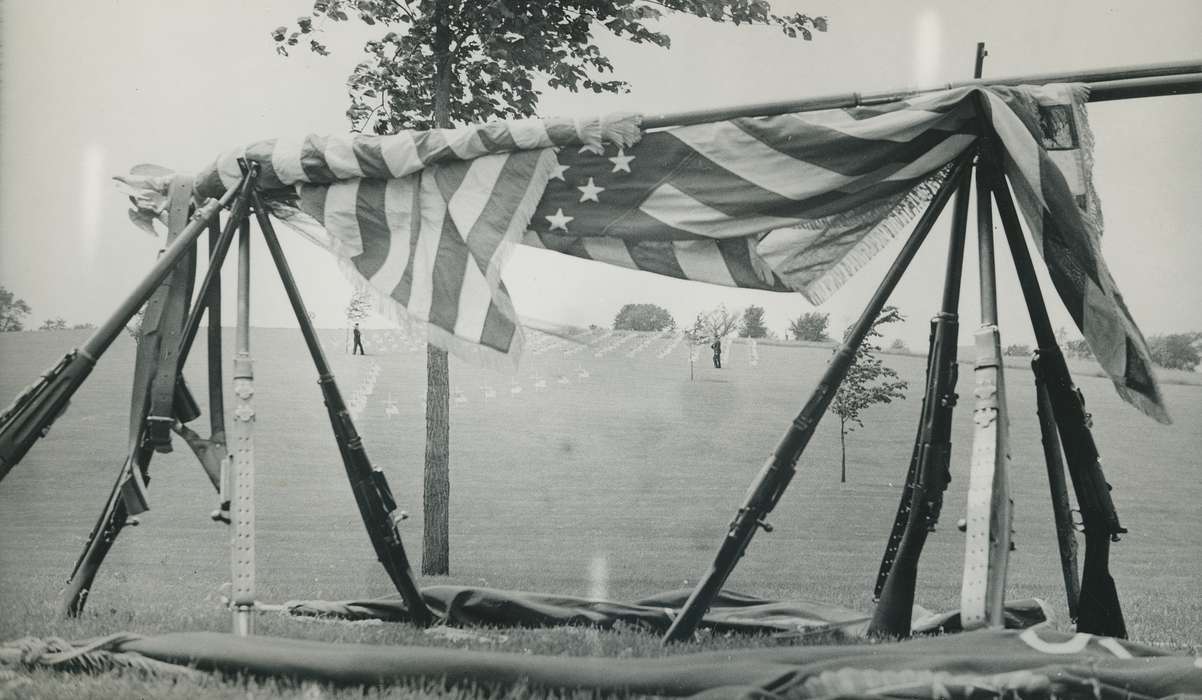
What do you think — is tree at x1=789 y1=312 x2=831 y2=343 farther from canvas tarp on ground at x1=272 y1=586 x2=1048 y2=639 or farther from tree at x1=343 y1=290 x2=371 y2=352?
canvas tarp on ground at x1=272 y1=586 x2=1048 y2=639

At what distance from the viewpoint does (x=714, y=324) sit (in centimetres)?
793

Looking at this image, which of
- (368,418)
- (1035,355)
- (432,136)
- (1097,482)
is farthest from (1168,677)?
(368,418)

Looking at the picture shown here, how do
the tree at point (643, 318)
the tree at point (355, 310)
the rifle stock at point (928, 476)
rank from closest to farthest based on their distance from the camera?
the rifle stock at point (928, 476)
the tree at point (355, 310)
the tree at point (643, 318)

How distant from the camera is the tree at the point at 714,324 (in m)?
7.91

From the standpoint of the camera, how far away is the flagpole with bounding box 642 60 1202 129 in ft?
11.9

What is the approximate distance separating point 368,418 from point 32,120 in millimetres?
3535

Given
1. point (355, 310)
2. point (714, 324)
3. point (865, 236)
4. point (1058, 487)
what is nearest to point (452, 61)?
point (355, 310)

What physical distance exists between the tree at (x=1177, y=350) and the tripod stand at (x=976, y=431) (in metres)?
3.30

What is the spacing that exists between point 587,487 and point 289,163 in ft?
13.3

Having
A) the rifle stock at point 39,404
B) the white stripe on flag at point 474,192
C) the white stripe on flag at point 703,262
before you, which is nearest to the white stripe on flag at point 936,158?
the white stripe on flag at point 703,262

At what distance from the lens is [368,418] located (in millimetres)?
8047

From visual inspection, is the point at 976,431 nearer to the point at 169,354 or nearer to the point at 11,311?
the point at 169,354

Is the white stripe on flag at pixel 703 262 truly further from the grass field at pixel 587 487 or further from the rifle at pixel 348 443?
the grass field at pixel 587 487

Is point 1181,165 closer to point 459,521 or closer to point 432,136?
point 432,136
